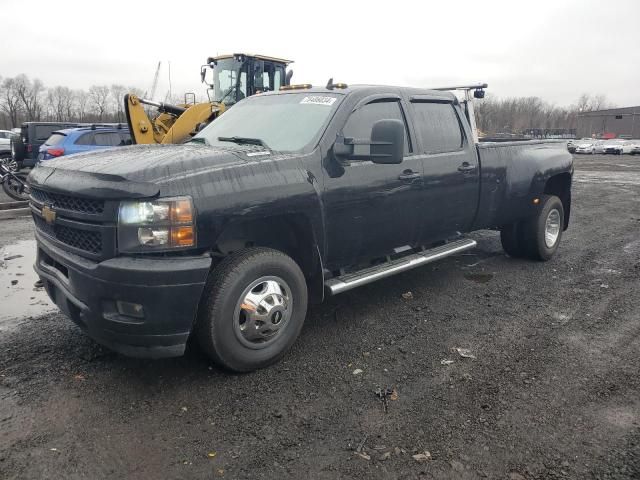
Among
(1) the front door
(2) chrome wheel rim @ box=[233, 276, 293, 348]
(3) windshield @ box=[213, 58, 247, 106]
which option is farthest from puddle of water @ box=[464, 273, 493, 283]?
(3) windshield @ box=[213, 58, 247, 106]

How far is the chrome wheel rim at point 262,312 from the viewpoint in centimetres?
344

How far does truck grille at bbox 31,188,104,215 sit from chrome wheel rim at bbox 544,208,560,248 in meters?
5.52

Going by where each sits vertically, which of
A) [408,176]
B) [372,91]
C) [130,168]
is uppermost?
[372,91]

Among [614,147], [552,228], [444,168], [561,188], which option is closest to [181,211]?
[444,168]

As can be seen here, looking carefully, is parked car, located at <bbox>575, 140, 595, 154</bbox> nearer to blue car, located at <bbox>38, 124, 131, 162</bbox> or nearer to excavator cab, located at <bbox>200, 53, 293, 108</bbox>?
excavator cab, located at <bbox>200, 53, 293, 108</bbox>

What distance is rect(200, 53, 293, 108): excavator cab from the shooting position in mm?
12273

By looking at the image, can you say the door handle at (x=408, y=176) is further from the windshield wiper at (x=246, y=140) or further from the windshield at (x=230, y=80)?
the windshield at (x=230, y=80)

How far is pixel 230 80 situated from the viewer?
1244cm

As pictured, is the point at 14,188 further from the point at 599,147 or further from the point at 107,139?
the point at 599,147

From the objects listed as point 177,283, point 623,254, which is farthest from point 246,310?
point 623,254

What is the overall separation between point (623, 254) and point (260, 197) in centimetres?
586

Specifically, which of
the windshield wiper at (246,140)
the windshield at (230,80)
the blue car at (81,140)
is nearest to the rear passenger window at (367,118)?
the windshield wiper at (246,140)

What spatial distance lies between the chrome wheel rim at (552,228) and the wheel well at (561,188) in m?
0.27

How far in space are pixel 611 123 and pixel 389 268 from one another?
311 feet
